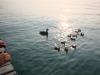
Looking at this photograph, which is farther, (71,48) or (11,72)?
(71,48)


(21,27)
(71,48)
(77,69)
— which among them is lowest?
(77,69)

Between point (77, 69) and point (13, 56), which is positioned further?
point (13, 56)

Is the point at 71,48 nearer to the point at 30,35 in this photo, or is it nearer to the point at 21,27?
the point at 30,35

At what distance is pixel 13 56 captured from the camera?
107ft

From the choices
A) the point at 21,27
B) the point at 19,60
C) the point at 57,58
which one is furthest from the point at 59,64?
the point at 21,27

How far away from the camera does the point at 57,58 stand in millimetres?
33344

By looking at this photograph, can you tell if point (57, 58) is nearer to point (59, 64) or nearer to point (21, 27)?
point (59, 64)

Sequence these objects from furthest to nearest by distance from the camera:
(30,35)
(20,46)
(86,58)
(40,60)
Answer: (30,35)
(20,46)
(86,58)
(40,60)

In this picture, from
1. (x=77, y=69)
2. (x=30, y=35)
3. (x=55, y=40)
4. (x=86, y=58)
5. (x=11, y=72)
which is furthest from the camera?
(x=30, y=35)

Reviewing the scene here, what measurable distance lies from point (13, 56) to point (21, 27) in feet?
79.4

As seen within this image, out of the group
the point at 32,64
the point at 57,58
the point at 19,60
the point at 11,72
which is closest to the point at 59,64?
the point at 57,58

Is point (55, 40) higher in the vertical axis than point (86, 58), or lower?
higher

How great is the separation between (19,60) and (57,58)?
295 inches

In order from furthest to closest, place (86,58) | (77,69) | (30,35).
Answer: (30,35), (86,58), (77,69)
